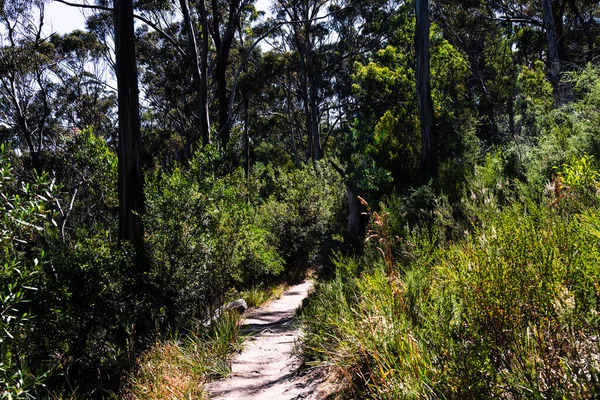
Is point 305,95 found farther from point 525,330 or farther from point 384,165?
point 525,330

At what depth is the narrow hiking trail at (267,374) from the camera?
4.19 meters

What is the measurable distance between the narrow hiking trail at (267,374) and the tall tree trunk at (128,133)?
2382mm

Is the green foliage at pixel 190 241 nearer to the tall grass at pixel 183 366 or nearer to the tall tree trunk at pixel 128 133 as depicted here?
the tall tree trunk at pixel 128 133

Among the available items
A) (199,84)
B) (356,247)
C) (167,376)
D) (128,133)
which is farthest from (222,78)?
(167,376)

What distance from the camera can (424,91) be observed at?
30.4 feet

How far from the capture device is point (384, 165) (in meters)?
10.7

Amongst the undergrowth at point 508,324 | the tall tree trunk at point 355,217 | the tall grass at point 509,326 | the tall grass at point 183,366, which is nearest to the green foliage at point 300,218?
the tall tree trunk at point 355,217

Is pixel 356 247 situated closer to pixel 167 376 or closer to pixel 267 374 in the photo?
pixel 267 374

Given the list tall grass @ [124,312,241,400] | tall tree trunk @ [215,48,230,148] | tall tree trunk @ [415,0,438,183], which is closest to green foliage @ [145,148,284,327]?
tall grass @ [124,312,241,400]

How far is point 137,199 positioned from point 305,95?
17.7 metres

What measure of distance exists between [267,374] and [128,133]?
430 centimetres

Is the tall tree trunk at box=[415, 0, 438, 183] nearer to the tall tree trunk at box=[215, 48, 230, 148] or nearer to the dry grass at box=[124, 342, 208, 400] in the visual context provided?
the tall tree trunk at box=[215, 48, 230, 148]

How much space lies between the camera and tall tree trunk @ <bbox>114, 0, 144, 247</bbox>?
664 cm

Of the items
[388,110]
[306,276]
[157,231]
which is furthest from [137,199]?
[306,276]
